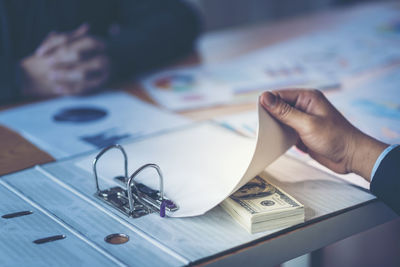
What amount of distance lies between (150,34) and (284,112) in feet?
3.17

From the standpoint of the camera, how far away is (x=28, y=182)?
2.75ft

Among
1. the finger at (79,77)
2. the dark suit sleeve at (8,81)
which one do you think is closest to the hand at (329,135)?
the finger at (79,77)

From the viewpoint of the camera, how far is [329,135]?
2.73 feet

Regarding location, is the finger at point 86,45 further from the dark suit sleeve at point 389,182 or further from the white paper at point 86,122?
the dark suit sleeve at point 389,182

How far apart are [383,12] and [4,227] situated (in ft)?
6.40

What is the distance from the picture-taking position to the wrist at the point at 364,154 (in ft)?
2.70

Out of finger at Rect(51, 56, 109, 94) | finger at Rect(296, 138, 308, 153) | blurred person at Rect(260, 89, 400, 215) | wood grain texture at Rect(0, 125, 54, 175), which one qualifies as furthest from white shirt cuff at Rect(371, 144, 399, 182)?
finger at Rect(51, 56, 109, 94)

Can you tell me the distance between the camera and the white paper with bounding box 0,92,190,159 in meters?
1.05

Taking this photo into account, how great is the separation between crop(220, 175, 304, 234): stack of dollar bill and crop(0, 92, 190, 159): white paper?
0.39 meters

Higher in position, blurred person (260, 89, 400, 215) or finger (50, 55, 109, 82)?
finger (50, 55, 109, 82)

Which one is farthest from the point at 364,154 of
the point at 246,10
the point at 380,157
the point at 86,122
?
the point at 246,10

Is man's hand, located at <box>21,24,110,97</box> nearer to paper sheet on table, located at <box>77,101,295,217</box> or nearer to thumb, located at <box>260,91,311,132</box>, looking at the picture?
paper sheet on table, located at <box>77,101,295,217</box>

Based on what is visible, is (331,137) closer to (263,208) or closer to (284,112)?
(284,112)

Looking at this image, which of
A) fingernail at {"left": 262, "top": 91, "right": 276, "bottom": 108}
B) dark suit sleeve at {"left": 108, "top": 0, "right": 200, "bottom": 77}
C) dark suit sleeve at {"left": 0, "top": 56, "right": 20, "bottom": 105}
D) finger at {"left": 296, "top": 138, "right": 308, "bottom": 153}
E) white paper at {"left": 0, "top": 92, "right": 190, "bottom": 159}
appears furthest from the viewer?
dark suit sleeve at {"left": 108, "top": 0, "right": 200, "bottom": 77}
